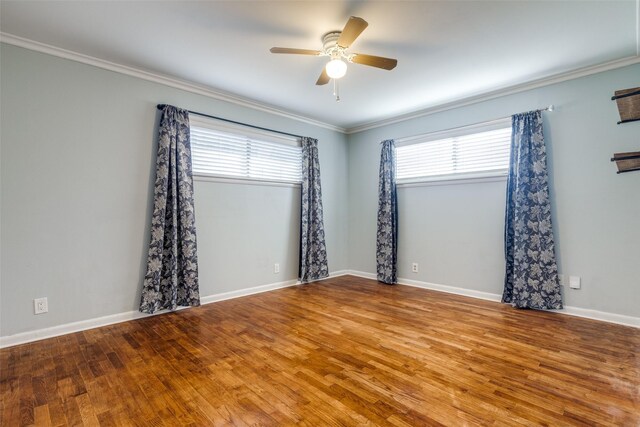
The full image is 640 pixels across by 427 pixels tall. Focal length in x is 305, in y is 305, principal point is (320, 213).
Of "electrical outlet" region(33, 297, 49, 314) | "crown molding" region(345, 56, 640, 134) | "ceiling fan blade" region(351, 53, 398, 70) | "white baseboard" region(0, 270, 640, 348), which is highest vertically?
"crown molding" region(345, 56, 640, 134)

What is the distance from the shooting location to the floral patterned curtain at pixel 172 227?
3156 millimetres

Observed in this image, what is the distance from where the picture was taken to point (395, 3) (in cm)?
214

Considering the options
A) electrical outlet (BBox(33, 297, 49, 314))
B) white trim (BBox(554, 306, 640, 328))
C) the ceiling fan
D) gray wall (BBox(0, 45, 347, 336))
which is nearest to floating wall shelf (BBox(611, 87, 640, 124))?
white trim (BBox(554, 306, 640, 328))

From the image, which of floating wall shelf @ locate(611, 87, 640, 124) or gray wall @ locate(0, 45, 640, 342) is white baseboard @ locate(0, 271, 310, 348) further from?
floating wall shelf @ locate(611, 87, 640, 124)

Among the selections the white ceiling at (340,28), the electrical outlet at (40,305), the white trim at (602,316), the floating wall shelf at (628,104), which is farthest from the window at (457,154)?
the electrical outlet at (40,305)

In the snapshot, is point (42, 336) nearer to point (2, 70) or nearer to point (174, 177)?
point (174, 177)

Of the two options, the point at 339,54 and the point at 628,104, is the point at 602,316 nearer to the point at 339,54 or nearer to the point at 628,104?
the point at 628,104

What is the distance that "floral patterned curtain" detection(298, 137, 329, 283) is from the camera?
15.1 ft

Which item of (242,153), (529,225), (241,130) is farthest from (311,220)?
(529,225)

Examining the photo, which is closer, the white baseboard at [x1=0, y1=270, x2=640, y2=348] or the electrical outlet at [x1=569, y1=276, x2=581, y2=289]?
the white baseboard at [x1=0, y1=270, x2=640, y2=348]

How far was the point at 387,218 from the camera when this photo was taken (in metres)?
4.65

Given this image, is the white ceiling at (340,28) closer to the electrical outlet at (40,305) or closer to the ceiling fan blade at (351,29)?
the ceiling fan blade at (351,29)

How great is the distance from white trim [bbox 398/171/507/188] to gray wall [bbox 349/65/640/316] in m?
0.06

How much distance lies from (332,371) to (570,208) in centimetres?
307
